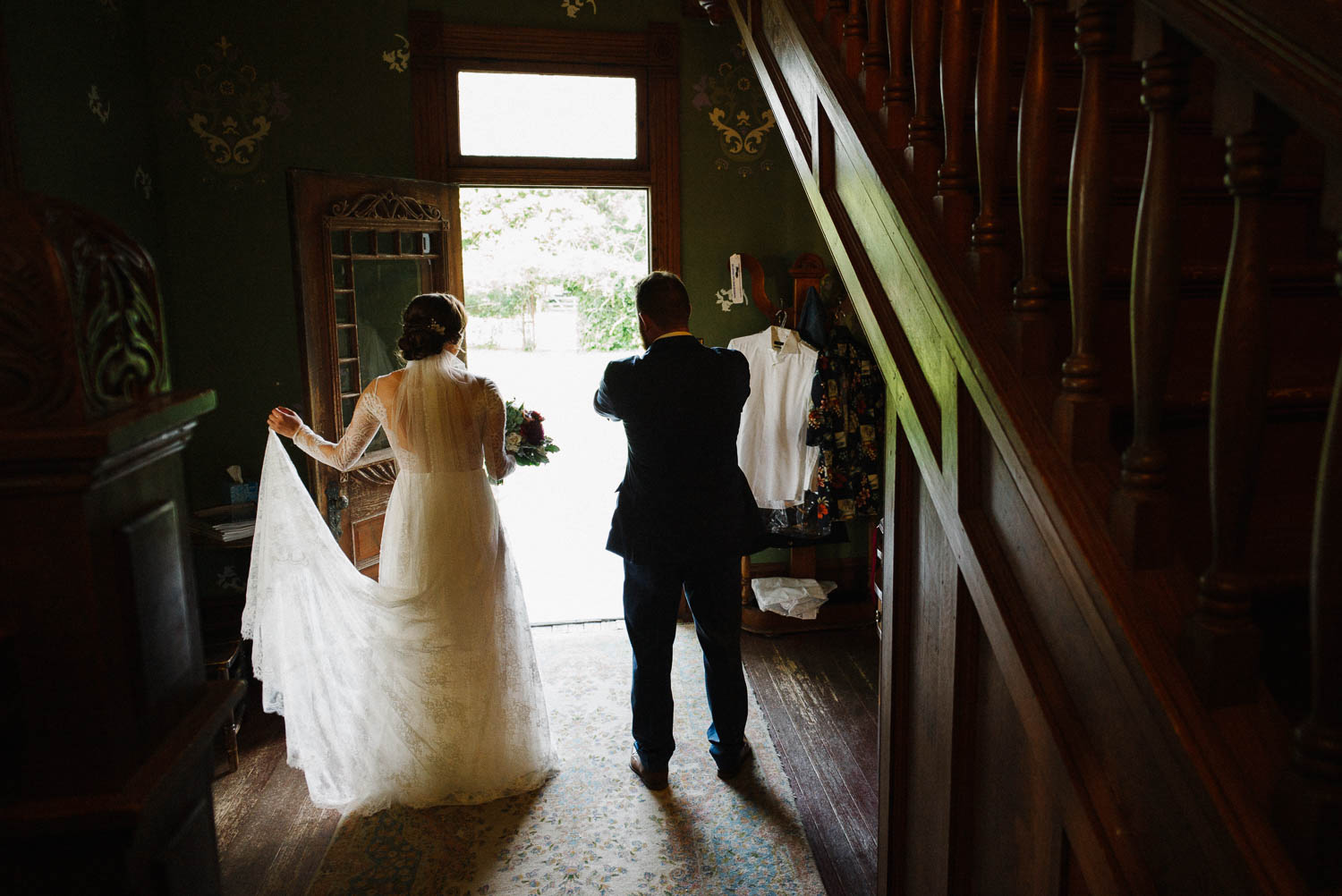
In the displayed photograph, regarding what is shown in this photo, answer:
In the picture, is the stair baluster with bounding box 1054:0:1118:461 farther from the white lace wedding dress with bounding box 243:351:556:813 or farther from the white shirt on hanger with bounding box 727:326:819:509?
the white shirt on hanger with bounding box 727:326:819:509

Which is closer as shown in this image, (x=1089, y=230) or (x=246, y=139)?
(x=1089, y=230)

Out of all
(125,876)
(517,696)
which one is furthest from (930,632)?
(517,696)

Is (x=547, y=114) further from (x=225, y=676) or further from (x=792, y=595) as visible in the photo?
(x=225, y=676)

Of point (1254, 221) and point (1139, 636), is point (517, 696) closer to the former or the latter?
point (1139, 636)

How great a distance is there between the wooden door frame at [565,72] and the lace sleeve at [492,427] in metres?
1.46

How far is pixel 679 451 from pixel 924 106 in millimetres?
1442

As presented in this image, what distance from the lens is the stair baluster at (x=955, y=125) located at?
4.91 feet

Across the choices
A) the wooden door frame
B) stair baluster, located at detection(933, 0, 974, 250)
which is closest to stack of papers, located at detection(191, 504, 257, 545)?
the wooden door frame

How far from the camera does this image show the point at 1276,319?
1.52m

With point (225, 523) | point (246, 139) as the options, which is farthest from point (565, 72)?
point (225, 523)

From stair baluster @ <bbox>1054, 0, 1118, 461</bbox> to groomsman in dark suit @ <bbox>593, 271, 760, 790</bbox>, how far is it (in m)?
1.70

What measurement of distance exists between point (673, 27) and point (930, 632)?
3.61 meters

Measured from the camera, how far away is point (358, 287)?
3.88 m

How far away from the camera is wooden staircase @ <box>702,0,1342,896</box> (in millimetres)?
877
